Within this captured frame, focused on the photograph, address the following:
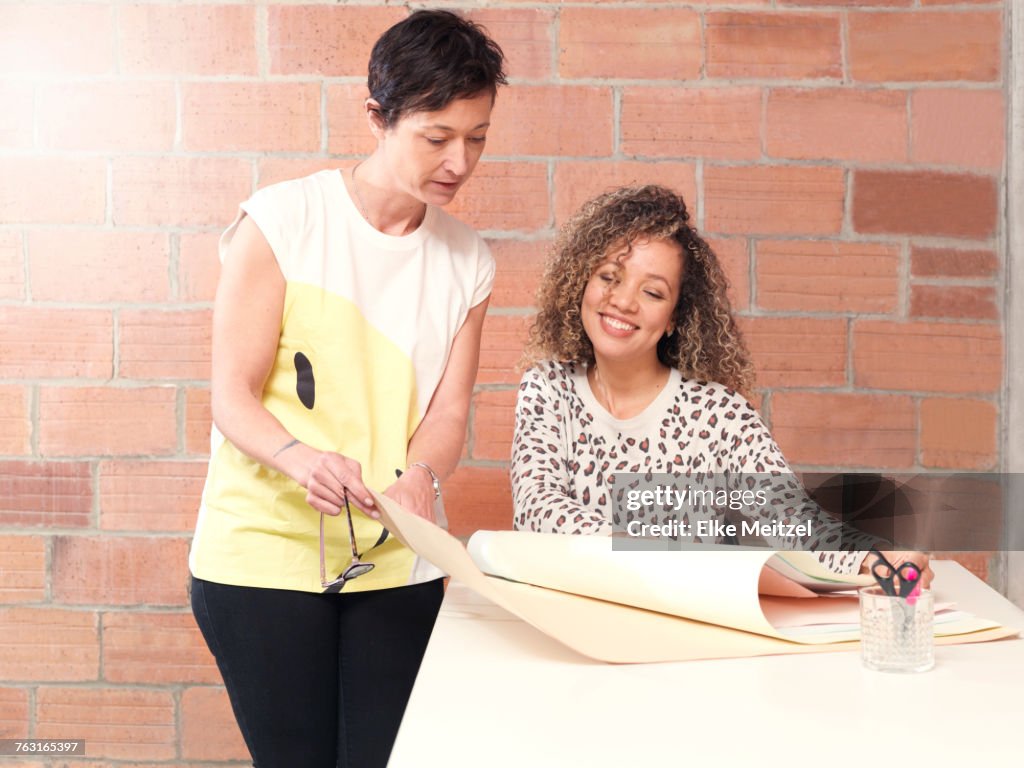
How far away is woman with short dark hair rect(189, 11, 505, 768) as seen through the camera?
1.41 m

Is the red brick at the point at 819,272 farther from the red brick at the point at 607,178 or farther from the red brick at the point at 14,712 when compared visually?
the red brick at the point at 14,712

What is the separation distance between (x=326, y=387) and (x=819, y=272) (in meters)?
1.16

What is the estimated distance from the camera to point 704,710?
0.83m

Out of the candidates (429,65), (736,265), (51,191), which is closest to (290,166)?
(51,191)

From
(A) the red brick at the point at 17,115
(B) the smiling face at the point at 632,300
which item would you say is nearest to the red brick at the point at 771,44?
(B) the smiling face at the point at 632,300

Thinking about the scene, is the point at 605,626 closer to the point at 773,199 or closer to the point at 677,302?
the point at 677,302

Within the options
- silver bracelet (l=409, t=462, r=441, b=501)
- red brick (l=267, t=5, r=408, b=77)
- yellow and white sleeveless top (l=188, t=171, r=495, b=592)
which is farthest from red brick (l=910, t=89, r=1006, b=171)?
silver bracelet (l=409, t=462, r=441, b=501)

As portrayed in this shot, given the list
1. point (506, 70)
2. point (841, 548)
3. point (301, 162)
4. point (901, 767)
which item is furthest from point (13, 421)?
point (901, 767)

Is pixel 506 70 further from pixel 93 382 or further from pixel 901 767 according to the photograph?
pixel 901 767

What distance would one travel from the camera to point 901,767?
2.33ft

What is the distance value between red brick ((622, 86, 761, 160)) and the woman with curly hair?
1.51 feet

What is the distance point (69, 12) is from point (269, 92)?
0.44m

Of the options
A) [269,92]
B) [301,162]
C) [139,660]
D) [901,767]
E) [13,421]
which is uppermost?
[269,92]

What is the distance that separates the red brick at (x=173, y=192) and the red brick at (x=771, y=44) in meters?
0.99
